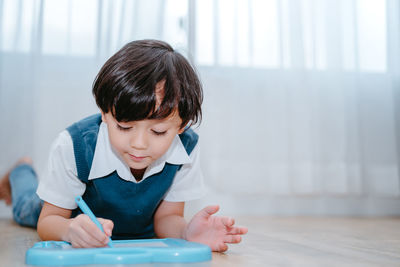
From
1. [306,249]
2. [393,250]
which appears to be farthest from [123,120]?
[393,250]

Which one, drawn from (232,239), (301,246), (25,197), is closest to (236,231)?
(232,239)

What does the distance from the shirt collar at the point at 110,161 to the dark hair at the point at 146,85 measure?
101mm

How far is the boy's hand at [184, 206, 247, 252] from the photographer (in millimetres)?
658

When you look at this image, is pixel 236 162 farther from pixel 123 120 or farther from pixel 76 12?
pixel 123 120

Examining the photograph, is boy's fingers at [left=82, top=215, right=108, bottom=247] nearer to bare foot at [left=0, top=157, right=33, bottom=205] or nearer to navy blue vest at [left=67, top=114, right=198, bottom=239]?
navy blue vest at [left=67, top=114, right=198, bottom=239]

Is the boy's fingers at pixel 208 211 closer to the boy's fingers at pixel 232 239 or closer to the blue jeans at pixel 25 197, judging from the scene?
the boy's fingers at pixel 232 239

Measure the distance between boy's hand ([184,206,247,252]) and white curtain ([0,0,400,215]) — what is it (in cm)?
80

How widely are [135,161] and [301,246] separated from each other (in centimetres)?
34

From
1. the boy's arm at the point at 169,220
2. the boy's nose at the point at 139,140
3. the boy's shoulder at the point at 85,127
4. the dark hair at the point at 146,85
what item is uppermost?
the dark hair at the point at 146,85

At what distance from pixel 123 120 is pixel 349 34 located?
1.22 meters

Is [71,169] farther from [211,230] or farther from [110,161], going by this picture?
[211,230]

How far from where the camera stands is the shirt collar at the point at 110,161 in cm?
77

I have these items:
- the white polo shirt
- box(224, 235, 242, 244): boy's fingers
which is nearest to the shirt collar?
the white polo shirt

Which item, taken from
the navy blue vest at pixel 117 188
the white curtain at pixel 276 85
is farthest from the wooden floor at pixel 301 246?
the white curtain at pixel 276 85
